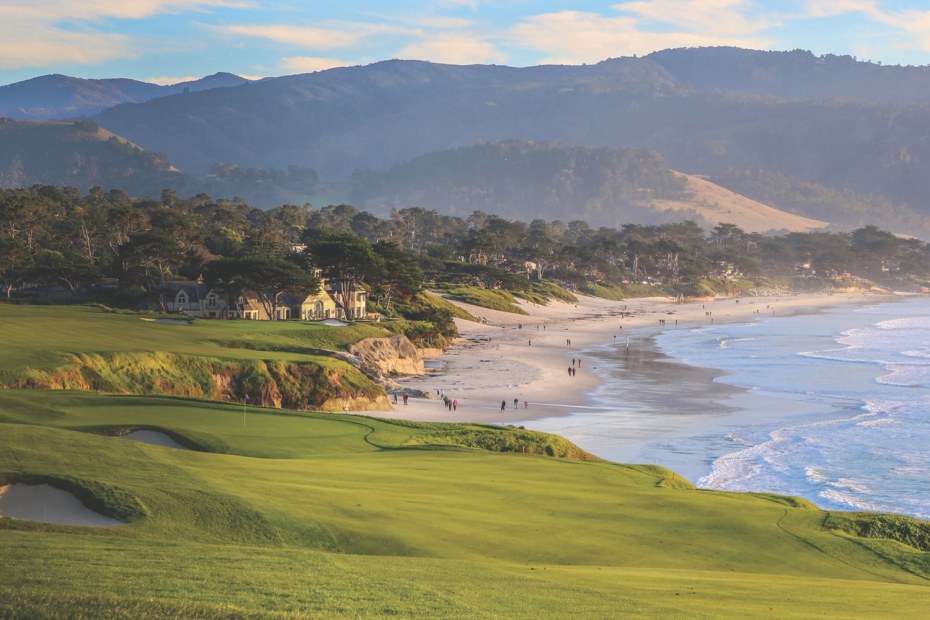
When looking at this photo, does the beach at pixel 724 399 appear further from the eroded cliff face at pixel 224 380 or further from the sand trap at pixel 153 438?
the sand trap at pixel 153 438

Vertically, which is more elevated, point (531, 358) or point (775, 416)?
point (775, 416)

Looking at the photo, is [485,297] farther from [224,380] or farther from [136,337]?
[224,380]

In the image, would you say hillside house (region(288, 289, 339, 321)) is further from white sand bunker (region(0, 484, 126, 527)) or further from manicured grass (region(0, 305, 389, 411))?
white sand bunker (region(0, 484, 126, 527))

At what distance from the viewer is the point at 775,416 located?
182 ft

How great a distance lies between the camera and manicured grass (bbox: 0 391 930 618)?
1284 cm

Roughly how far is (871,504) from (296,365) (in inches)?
1085

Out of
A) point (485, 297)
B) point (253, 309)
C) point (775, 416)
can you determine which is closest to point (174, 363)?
point (775, 416)

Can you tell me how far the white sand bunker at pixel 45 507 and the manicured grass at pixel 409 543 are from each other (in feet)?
1.57

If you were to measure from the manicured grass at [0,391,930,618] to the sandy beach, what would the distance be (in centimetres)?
2179

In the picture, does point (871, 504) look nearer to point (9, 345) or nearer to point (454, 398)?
point (454, 398)

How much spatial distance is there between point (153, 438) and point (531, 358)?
56.9 meters

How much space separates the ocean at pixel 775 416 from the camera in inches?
1512

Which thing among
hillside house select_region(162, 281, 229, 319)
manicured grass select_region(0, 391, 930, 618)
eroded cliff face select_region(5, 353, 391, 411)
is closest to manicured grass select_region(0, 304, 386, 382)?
eroded cliff face select_region(5, 353, 391, 411)

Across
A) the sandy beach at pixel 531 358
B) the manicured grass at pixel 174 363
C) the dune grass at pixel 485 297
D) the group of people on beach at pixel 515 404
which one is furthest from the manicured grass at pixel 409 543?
the dune grass at pixel 485 297
